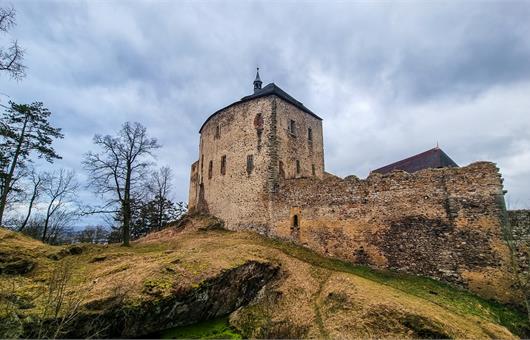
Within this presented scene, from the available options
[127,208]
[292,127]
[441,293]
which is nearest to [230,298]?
[441,293]

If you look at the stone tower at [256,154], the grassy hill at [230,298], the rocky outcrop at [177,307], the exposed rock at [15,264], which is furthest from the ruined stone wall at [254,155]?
the exposed rock at [15,264]

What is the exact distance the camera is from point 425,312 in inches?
401

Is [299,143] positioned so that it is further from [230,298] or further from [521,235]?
[521,235]

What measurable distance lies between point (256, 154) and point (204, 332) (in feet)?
42.0

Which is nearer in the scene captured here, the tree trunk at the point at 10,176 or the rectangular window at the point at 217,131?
the tree trunk at the point at 10,176

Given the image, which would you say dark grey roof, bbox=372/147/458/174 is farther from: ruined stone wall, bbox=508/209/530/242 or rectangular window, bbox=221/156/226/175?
rectangular window, bbox=221/156/226/175

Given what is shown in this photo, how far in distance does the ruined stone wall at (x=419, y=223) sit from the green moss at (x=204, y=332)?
307 inches

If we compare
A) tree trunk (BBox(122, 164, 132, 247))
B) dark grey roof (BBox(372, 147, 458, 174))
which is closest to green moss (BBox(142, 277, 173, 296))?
tree trunk (BBox(122, 164, 132, 247))

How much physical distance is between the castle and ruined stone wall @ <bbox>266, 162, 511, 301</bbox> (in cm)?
4

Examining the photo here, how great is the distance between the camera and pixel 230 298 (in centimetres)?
1259

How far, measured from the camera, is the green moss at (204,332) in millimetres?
10892

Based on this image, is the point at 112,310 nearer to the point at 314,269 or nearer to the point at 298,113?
the point at 314,269

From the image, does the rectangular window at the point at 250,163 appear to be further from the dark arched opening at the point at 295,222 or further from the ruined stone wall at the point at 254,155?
the dark arched opening at the point at 295,222

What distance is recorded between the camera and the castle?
1366 cm
